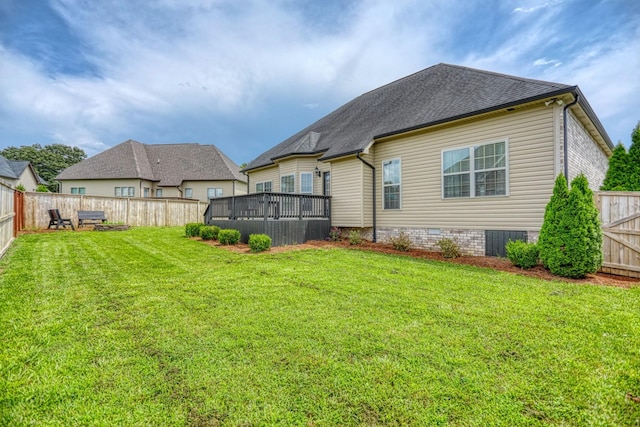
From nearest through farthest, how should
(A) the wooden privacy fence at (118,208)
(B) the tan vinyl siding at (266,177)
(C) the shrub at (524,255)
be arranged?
1. (C) the shrub at (524,255)
2. (A) the wooden privacy fence at (118,208)
3. (B) the tan vinyl siding at (266,177)

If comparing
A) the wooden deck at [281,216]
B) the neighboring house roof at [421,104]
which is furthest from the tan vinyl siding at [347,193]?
the neighboring house roof at [421,104]

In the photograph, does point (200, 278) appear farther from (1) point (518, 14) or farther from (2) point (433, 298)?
(1) point (518, 14)

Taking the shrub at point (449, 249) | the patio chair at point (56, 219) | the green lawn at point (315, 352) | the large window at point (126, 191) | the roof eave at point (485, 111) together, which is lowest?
the green lawn at point (315, 352)

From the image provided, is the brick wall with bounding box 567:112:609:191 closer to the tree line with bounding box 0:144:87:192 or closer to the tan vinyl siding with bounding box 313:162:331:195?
the tan vinyl siding with bounding box 313:162:331:195

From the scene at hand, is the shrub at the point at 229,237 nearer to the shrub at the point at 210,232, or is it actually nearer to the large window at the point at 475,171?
the shrub at the point at 210,232

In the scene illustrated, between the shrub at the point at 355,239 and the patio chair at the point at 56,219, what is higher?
the patio chair at the point at 56,219

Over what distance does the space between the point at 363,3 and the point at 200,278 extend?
1100cm

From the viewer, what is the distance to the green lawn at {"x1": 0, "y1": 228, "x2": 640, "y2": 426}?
6.18 feet

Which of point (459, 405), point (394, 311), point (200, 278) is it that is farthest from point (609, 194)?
point (200, 278)

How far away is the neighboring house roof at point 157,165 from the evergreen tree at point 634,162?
24.3 m

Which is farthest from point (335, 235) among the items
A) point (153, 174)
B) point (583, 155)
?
point (153, 174)

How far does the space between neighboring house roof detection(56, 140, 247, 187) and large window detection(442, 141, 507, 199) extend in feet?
67.6

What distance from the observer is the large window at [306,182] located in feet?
41.8

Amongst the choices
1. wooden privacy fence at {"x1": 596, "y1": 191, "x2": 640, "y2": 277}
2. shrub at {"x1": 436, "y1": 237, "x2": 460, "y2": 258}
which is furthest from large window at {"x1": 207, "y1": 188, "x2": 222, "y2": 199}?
wooden privacy fence at {"x1": 596, "y1": 191, "x2": 640, "y2": 277}
